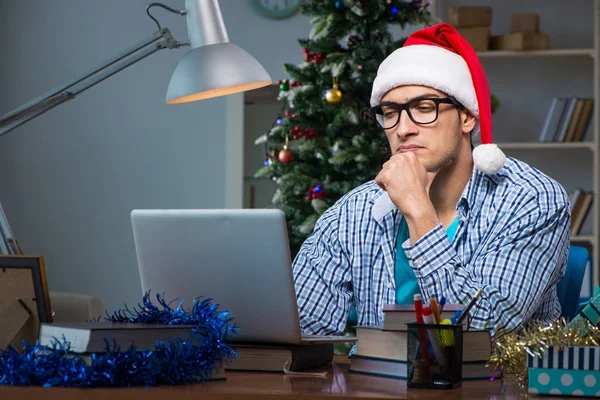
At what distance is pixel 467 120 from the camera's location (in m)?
1.94

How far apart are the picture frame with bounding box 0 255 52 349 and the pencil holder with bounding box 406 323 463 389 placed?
0.52 metres

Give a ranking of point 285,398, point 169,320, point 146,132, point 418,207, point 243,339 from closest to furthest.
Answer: point 285,398 < point 169,320 < point 243,339 < point 418,207 < point 146,132

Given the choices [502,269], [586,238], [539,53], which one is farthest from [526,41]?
[502,269]

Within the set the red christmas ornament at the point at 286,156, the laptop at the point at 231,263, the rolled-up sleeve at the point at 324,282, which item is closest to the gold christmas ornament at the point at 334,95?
the red christmas ornament at the point at 286,156

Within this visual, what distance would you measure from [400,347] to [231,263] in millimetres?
261

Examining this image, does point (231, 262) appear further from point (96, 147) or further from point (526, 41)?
point (96, 147)

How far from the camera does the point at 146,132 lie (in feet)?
16.3

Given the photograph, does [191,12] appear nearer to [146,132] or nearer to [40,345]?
[40,345]

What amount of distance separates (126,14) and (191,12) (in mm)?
3394

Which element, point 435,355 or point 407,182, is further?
point 407,182

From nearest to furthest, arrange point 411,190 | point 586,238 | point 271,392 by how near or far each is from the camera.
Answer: point 271,392, point 411,190, point 586,238

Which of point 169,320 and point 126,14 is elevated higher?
point 126,14

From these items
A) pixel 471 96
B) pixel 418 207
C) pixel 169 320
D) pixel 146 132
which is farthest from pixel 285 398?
pixel 146 132

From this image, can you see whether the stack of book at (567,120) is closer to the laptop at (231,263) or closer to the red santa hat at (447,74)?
the red santa hat at (447,74)
